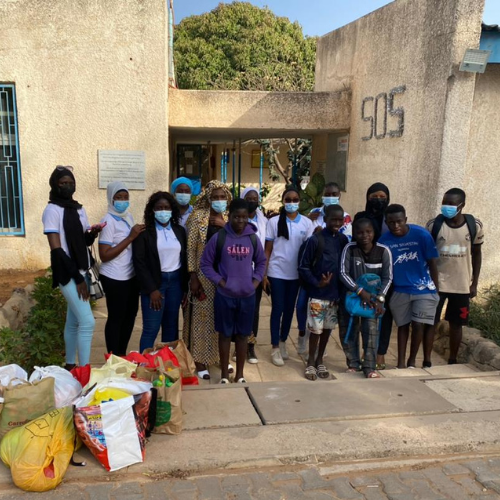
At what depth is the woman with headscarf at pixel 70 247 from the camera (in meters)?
3.70

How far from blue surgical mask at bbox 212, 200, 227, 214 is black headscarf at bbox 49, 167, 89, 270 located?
1067 millimetres

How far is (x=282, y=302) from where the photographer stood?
4777 mm

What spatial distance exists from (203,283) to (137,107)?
3564 mm

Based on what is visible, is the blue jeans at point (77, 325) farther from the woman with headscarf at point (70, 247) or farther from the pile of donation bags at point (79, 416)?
the pile of donation bags at point (79, 416)

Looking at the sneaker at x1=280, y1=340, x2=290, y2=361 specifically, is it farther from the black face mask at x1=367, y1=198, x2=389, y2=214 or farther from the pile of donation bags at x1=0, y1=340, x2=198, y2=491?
the pile of donation bags at x1=0, y1=340, x2=198, y2=491

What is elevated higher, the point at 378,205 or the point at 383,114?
the point at 383,114

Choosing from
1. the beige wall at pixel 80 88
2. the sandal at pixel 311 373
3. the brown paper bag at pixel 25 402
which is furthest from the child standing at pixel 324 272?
the beige wall at pixel 80 88

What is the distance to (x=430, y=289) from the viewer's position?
4453 millimetres

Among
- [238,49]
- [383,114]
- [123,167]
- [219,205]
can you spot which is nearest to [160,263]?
[219,205]

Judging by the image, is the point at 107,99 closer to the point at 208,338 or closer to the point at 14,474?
the point at 208,338

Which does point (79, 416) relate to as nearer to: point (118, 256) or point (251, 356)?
point (118, 256)

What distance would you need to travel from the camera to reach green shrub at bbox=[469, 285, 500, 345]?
5.33 meters

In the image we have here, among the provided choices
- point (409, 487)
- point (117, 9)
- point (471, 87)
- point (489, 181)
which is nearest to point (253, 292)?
point (409, 487)

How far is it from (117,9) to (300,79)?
46.3 feet
